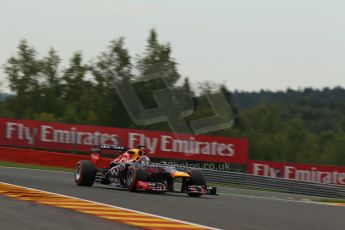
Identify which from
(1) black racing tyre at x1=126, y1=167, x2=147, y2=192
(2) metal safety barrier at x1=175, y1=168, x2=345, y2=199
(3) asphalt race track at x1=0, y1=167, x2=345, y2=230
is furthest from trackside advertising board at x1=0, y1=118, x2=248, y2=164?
(3) asphalt race track at x1=0, y1=167, x2=345, y2=230

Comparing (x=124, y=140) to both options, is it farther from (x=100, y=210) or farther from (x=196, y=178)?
(x=100, y=210)

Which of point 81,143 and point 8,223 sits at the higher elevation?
point 81,143

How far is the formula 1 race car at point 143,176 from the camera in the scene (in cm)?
1508

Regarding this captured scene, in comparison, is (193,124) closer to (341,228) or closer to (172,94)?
(172,94)

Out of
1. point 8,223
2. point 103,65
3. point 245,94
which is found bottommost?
point 8,223

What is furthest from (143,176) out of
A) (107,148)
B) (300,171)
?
(300,171)

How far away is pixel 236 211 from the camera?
11.7 metres

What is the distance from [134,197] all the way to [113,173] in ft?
8.75

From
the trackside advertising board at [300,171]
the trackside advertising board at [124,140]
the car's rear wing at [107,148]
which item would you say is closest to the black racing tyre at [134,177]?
the car's rear wing at [107,148]

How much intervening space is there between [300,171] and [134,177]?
Answer: 14.4m

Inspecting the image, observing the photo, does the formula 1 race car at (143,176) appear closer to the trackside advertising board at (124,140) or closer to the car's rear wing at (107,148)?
the car's rear wing at (107,148)

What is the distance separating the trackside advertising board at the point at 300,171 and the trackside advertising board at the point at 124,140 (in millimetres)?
1357

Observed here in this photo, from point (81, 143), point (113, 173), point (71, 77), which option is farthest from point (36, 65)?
point (113, 173)

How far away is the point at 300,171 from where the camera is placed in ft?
91.5
